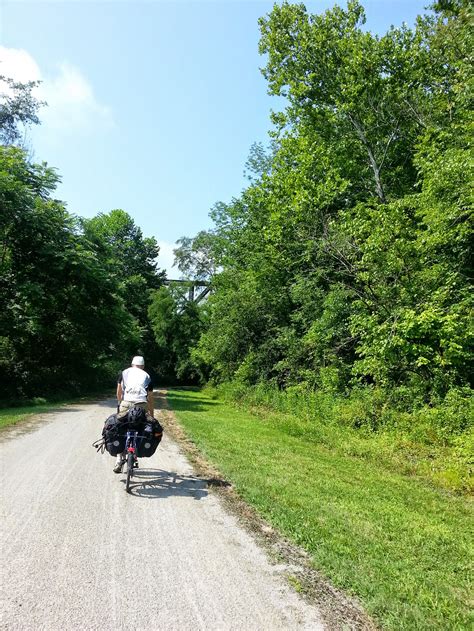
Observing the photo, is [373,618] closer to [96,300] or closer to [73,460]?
[73,460]

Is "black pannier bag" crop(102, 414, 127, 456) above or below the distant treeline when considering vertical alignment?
below

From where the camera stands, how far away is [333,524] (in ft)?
17.9

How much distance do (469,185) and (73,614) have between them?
41.5ft

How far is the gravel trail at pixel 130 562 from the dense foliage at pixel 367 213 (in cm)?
856

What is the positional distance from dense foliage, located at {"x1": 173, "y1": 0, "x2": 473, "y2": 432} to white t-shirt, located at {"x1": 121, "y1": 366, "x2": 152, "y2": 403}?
790 centimetres

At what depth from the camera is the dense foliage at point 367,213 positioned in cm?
1266

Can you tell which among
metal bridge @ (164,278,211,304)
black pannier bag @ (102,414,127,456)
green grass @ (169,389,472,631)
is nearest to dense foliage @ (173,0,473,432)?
green grass @ (169,389,472,631)

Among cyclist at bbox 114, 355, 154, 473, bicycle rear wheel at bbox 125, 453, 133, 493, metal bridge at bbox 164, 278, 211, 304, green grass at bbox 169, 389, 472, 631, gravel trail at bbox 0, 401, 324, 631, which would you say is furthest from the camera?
metal bridge at bbox 164, 278, 211, 304

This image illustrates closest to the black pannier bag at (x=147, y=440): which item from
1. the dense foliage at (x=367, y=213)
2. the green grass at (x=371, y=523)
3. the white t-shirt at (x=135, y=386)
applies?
the white t-shirt at (x=135, y=386)

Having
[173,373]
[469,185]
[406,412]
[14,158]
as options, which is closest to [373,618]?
[406,412]

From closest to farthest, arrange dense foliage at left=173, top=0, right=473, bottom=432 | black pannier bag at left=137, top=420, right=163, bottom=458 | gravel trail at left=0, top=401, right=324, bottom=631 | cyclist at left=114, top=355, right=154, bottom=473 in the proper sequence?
gravel trail at left=0, top=401, right=324, bottom=631 < black pannier bag at left=137, top=420, right=163, bottom=458 < cyclist at left=114, top=355, right=154, bottom=473 < dense foliage at left=173, top=0, right=473, bottom=432

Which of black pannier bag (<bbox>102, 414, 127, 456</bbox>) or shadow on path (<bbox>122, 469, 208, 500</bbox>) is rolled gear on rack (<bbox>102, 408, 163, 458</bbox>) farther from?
shadow on path (<bbox>122, 469, 208, 500</bbox>)

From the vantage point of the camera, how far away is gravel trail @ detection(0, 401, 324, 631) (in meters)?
3.26

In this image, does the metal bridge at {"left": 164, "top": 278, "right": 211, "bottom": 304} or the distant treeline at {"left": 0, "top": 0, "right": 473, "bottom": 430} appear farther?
the metal bridge at {"left": 164, "top": 278, "right": 211, "bottom": 304}
